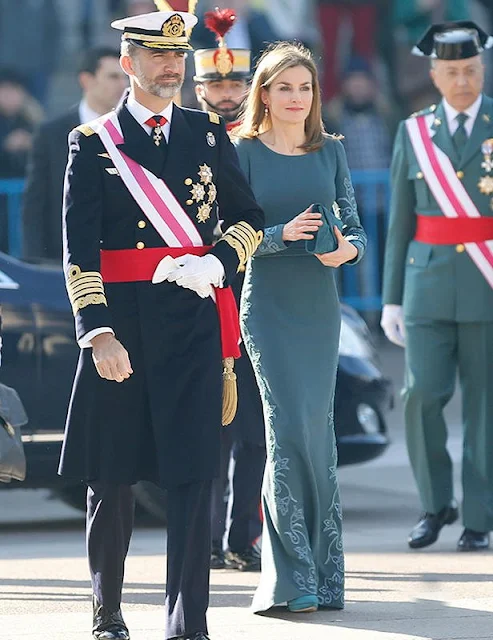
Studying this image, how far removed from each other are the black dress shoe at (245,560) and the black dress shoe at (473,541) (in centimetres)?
92

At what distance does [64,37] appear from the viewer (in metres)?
16.5

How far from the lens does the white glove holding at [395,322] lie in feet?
27.5

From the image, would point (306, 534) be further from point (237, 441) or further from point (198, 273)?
point (237, 441)

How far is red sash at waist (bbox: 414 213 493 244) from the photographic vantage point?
8133mm

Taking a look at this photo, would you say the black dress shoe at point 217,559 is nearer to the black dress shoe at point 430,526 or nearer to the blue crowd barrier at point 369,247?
the black dress shoe at point 430,526

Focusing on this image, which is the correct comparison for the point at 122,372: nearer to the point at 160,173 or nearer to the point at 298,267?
the point at 160,173

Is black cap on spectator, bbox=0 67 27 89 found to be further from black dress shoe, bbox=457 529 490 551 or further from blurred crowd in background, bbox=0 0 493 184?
black dress shoe, bbox=457 529 490 551

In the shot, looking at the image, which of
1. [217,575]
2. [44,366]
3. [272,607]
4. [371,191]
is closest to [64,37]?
[371,191]

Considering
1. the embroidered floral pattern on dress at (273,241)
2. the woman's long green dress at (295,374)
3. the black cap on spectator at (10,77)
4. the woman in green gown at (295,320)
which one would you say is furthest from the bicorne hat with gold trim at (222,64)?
the black cap on spectator at (10,77)

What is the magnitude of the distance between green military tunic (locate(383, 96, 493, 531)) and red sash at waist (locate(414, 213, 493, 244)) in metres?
0.03

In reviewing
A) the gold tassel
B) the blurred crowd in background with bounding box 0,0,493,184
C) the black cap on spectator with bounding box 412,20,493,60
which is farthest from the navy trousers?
the blurred crowd in background with bounding box 0,0,493,184

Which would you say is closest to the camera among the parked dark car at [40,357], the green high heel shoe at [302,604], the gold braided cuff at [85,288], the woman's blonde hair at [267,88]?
the gold braided cuff at [85,288]

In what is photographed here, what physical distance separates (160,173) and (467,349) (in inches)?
106

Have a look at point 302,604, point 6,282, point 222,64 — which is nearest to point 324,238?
point 302,604
